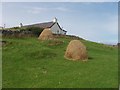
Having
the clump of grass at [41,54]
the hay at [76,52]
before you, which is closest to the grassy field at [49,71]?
the clump of grass at [41,54]

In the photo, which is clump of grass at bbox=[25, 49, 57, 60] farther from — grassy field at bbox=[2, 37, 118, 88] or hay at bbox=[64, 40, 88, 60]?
hay at bbox=[64, 40, 88, 60]

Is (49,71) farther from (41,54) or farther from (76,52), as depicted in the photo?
(41,54)

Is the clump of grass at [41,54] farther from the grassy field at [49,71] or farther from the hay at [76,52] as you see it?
the hay at [76,52]

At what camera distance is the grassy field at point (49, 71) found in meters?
20.7

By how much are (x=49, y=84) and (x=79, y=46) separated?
11388 millimetres

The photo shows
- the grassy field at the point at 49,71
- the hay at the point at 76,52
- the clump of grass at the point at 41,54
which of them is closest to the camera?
the grassy field at the point at 49,71

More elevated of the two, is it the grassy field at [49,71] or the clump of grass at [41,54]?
the clump of grass at [41,54]

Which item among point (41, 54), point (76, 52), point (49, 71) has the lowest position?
point (49, 71)

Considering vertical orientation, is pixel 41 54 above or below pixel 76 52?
below

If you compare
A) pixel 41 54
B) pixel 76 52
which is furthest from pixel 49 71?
pixel 41 54

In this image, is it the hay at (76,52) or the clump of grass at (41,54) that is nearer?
the hay at (76,52)

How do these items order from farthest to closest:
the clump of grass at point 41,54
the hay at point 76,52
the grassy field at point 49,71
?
the clump of grass at point 41,54, the hay at point 76,52, the grassy field at point 49,71

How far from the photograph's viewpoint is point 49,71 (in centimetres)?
2472

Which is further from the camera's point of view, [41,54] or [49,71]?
[41,54]
